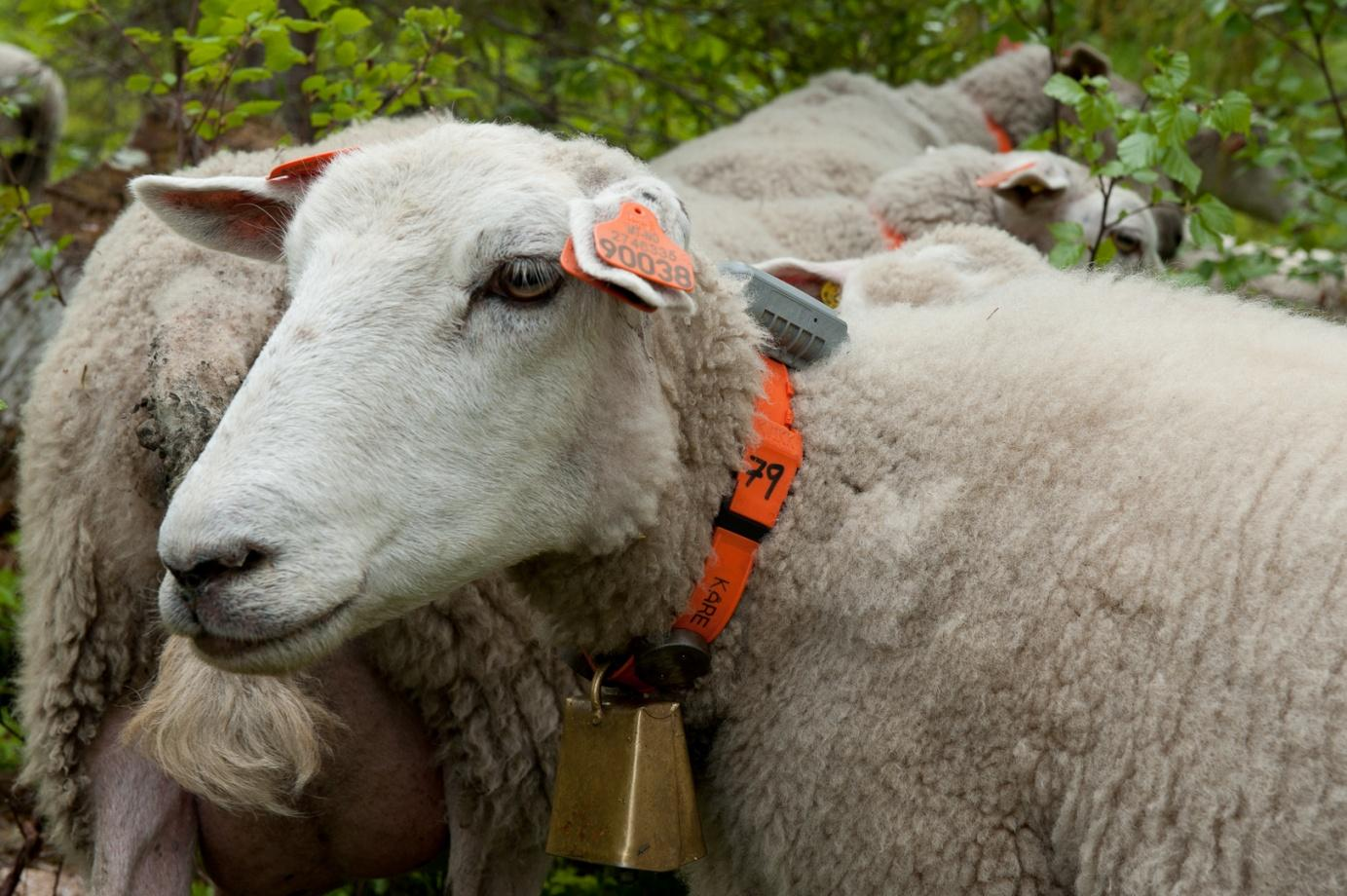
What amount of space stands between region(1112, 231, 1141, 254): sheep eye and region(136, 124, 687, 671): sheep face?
9.39ft

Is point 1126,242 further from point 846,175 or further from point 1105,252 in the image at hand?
point 846,175

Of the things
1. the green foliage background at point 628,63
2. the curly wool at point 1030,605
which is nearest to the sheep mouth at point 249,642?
the curly wool at point 1030,605

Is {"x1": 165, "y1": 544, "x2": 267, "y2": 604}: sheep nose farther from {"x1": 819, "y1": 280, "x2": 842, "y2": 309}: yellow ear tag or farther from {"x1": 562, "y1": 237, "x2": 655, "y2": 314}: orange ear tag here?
{"x1": 819, "y1": 280, "x2": 842, "y2": 309}: yellow ear tag

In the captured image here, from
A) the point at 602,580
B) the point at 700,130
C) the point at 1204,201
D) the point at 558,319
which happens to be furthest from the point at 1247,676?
the point at 700,130


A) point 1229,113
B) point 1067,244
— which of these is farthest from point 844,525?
point 1229,113

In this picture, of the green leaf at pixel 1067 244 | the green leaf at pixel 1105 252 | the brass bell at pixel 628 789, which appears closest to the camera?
the brass bell at pixel 628 789

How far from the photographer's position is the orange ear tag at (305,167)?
2283mm

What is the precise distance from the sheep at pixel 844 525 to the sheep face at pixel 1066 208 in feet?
7.26

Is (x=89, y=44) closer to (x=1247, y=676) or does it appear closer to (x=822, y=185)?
(x=822, y=185)

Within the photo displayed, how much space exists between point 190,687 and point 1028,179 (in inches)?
126

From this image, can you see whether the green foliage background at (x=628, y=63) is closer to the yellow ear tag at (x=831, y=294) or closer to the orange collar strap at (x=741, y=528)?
the yellow ear tag at (x=831, y=294)

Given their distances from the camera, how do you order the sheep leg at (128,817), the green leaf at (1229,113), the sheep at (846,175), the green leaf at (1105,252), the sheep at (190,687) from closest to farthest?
the sheep at (190,687) → the sheep leg at (128,817) → the green leaf at (1229,113) → the green leaf at (1105,252) → the sheep at (846,175)

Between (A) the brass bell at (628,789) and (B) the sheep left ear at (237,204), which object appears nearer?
(A) the brass bell at (628,789)

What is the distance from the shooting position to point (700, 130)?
632 centimetres
